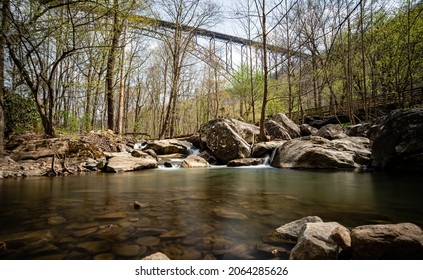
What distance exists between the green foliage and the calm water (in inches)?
188

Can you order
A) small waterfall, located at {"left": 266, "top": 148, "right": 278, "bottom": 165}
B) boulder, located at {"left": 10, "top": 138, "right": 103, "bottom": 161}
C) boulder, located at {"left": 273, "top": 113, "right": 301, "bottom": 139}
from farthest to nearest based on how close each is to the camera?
boulder, located at {"left": 273, "top": 113, "right": 301, "bottom": 139} → small waterfall, located at {"left": 266, "top": 148, "right": 278, "bottom": 165} → boulder, located at {"left": 10, "top": 138, "right": 103, "bottom": 161}

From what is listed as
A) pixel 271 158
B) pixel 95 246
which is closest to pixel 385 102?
pixel 271 158

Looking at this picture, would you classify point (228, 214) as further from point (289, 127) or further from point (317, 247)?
point (289, 127)

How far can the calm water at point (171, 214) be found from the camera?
1951 mm

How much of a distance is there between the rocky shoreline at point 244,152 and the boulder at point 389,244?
6679 mm

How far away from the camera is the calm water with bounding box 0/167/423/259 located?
1.95 meters

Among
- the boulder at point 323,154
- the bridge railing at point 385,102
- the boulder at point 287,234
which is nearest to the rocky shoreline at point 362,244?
the boulder at point 287,234

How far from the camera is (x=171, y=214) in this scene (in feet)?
9.52

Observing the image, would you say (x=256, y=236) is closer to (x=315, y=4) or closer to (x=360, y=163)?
(x=360, y=163)

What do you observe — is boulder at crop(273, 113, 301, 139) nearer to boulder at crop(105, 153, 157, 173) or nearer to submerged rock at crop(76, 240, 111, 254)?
boulder at crop(105, 153, 157, 173)

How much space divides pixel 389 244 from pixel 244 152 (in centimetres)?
888

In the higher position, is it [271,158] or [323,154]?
[323,154]

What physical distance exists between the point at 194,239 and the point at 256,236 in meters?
0.59

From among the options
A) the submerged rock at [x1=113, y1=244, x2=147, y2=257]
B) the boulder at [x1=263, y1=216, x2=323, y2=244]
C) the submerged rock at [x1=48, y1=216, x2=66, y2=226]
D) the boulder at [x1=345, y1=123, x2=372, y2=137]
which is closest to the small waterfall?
the boulder at [x1=345, y1=123, x2=372, y2=137]
